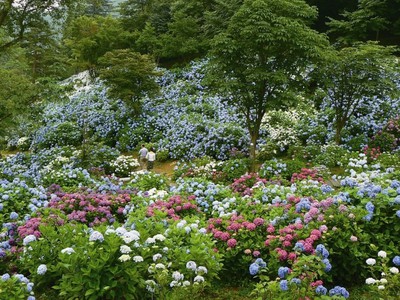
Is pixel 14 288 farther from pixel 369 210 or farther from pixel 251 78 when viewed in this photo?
pixel 251 78

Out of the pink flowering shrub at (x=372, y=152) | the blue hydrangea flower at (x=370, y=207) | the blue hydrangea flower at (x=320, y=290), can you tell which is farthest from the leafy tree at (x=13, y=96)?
the blue hydrangea flower at (x=320, y=290)

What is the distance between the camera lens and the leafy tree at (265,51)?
1034 cm

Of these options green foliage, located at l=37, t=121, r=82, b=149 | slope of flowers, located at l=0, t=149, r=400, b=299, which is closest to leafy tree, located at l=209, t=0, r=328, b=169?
slope of flowers, located at l=0, t=149, r=400, b=299

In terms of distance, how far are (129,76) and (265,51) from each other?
32.4ft

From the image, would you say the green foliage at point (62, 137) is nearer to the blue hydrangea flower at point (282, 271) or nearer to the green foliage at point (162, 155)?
the green foliage at point (162, 155)

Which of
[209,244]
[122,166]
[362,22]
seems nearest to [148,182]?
[209,244]

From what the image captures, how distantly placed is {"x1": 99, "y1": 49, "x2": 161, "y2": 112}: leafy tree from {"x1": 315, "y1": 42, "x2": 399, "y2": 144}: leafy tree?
1008cm

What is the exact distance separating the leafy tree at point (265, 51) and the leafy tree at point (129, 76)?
28.0 feet

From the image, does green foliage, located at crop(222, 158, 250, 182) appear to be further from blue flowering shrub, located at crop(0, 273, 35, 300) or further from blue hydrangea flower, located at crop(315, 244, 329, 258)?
blue flowering shrub, located at crop(0, 273, 35, 300)

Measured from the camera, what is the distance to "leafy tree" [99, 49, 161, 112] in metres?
18.9

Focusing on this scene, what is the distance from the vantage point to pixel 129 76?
19.1 metres

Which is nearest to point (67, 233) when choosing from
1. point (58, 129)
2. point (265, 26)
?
point (265, 26)

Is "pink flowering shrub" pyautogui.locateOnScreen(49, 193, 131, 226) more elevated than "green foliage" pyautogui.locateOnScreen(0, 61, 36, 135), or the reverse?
"green foliage" pyautogui.locateOnScreen(0, 61, 36, 135)

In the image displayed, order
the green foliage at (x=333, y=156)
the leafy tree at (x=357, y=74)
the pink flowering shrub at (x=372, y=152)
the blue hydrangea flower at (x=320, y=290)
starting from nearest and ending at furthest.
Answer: the blue hydrangea flower at (x=320, y=290)
the pink flowering shrub at (x=372, y=152)
the green foliage at (x=333, y=156)
the leafy tree at (x=357, y=74)
